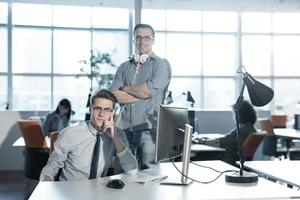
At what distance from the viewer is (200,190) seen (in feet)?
6.94

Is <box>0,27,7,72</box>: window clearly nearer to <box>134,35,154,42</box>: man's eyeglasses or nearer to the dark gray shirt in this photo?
Answer: the dark gray shirt

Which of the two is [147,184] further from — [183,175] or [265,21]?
[265,21]

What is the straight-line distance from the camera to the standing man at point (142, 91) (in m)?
2.85

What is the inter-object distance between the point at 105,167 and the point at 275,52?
26.9 ft

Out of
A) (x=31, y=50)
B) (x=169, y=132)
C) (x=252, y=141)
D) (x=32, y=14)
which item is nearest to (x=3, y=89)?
(x=31, y=50)

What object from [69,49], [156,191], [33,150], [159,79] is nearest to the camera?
[156,191]

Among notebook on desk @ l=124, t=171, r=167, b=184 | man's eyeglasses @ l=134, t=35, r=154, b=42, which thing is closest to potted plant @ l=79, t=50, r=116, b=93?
man's eyeglasses @ l=134, t=35, r=154, b=42

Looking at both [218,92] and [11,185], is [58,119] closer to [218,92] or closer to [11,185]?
[11,185]

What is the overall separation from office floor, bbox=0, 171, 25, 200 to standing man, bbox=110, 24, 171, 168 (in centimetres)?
277

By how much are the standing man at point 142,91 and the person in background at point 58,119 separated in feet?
10.3

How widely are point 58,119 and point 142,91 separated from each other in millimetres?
3462

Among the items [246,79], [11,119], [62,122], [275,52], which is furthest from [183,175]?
[275,52]

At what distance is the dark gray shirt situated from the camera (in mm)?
2953

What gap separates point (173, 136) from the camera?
2.30 meters
